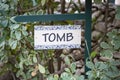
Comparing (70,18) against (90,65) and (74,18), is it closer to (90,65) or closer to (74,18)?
(74,18)

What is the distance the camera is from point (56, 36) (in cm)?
161

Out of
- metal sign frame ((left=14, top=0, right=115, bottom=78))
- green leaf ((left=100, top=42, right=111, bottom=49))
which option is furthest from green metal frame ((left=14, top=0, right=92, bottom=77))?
green leaf ((left=100, top=42, right=111, bottom=49))

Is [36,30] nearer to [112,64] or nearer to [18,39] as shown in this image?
[18,39]

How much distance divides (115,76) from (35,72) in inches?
19.8

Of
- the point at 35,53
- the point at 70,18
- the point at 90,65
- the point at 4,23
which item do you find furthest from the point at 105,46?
the point at 4,23

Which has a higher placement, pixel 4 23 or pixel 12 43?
pixel 4 23

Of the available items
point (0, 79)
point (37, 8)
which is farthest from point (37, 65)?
point (0, 79)

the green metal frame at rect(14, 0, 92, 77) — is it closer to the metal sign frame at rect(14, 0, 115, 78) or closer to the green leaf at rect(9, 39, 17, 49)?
the metal sign frame at rect(14, 0, 115, 78)

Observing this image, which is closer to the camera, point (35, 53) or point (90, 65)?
point (90, 65)

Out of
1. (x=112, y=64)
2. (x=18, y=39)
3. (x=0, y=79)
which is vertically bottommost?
(x=0, y=79)

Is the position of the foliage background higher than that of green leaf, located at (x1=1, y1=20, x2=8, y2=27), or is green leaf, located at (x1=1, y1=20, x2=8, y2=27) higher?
green leaf, located at (x1=1, y1=20, x2=8, y2=27)

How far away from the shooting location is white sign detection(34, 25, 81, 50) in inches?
63.2

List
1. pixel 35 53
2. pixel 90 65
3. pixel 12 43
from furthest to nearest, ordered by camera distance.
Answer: pixel 35 53
pixel 12 43
pixel 90 65

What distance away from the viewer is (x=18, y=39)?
1.66 metres
